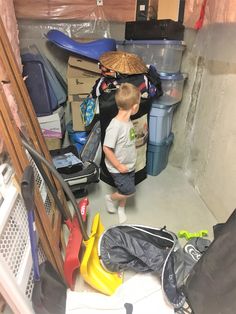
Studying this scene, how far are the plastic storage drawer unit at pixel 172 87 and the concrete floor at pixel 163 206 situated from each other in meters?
0.71

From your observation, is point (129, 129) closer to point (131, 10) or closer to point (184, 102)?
point (184, 102)

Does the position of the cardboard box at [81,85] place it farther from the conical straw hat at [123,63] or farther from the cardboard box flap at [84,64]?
the conical straw hat at [123,63]

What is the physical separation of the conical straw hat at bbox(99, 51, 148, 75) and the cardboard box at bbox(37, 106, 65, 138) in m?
0.69

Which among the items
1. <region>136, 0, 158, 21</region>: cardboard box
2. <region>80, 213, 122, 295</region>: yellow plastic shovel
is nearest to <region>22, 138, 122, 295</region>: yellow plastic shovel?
<region>80, 213, 122, 295</region>: yellow plastic shovel

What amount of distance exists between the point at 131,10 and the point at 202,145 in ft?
4.67

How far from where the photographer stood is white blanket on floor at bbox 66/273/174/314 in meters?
1.31

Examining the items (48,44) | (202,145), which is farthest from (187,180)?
(48,44)

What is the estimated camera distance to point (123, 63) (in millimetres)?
1934

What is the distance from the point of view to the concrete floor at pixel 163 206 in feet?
6.20

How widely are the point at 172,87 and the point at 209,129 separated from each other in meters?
0.50

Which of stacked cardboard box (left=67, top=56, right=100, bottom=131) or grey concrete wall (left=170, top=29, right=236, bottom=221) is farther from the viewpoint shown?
stacked cardboard box (left=67, top=56, right=100, bottom=131)

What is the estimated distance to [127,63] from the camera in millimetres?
1933

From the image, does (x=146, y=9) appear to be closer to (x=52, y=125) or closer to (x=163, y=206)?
(x=52, y=125)

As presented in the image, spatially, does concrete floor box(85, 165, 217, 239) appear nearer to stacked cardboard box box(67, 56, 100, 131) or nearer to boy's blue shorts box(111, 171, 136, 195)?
boy's blue shorts box(111, 171, 136, 195)
